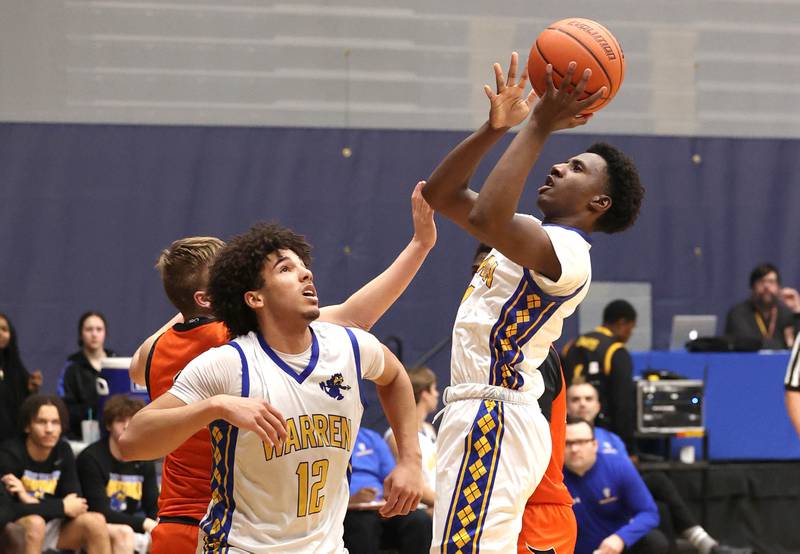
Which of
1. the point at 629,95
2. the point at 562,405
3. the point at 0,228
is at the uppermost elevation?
the point at 629,95

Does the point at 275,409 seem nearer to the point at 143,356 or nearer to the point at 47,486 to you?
the point at 143,356

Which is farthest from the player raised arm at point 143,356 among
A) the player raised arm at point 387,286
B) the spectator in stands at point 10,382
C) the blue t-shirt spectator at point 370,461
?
the spectator in stands at point 10,382

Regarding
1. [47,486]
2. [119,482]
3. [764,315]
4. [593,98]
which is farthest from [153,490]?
[764,315]

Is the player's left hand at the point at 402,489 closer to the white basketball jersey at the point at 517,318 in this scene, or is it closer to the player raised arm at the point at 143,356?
the white basketball jersey at the point at 517,318

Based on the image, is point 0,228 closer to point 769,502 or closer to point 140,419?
point 769,502

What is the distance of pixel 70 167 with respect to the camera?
10.6 m

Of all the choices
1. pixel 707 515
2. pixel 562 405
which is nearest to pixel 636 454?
pixel 707 515

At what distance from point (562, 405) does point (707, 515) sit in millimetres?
5366

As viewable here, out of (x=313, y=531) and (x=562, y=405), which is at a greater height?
(x=562, y=405)

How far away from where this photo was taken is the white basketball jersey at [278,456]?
332 cm

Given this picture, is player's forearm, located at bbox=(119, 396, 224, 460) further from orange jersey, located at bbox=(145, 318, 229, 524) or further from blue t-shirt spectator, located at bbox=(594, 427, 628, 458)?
blue t-shirt spectator, located at bbox=(594, 427, 628, 458)

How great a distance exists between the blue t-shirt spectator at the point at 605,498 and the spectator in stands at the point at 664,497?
31 cm

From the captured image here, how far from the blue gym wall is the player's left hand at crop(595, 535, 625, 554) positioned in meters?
3.84

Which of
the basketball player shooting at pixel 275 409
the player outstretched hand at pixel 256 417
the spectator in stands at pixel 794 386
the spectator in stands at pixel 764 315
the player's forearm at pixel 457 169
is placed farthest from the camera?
the spectator in stands at pixel 764 315
